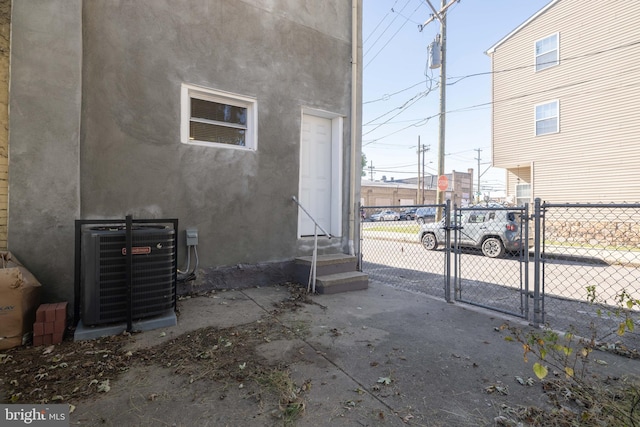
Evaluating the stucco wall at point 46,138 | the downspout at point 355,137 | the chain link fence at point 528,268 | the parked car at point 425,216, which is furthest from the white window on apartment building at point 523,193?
the stucco wall at point 46,138

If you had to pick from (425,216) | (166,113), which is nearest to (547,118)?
(425,216)

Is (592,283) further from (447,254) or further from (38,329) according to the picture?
(38,329)

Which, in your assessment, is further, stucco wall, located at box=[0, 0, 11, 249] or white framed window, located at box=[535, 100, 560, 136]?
white framed window, located at box=[535, 100, 560, 136]

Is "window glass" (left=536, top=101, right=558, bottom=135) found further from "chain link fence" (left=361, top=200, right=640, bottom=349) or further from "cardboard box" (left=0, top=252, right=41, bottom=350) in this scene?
"cardboard box" (left=0, top=252, right=41, bottom=350)

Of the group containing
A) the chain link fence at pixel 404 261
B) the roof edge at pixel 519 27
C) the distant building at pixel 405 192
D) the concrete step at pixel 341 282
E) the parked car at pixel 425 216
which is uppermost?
the roof edge at pixel 519 27

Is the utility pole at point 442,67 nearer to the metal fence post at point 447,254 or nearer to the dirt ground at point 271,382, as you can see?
the metal fence post at point 447,254

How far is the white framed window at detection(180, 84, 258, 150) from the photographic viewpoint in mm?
4203

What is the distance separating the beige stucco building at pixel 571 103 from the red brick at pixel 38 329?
14.9 m

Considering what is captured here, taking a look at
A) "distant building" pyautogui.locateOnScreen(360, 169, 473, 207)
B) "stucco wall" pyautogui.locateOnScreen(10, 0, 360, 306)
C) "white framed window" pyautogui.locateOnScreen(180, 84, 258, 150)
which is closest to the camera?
"stucco wall" pyautogui.locateOnScreen(10, 0, 360, 306)

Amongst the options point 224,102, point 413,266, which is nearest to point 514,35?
point 413,266

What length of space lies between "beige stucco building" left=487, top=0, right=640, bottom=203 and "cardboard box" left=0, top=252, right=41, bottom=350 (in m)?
15.0

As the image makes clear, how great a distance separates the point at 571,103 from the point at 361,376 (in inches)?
576

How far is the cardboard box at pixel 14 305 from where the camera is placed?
2.64 metres
